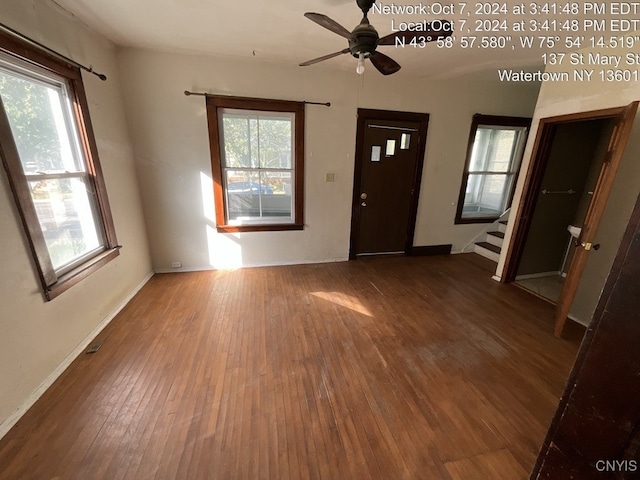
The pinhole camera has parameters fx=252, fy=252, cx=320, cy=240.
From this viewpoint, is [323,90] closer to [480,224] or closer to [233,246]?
[233,246]

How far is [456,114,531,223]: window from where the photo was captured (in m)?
3.96

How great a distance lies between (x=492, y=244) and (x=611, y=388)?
4409mm

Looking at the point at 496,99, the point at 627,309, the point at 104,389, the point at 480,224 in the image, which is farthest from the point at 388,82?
the point at 104,389

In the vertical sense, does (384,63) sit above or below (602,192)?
above

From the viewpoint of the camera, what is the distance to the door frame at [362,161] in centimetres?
349

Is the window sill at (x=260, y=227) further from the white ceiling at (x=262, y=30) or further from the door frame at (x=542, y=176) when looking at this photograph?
the door frame at (x=542, y=176)

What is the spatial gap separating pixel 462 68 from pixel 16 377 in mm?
4848

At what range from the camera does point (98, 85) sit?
2.38m

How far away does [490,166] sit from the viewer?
13.7 feet

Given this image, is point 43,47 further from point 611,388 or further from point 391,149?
point 391,149

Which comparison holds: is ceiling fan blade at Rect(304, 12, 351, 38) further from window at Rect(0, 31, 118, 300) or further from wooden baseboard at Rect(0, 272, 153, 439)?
wooden baseboard at Rect(0, 272, 153, 439)

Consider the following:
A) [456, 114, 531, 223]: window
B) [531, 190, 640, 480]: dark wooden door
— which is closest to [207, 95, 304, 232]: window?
[456, 114, 531, 223]: window

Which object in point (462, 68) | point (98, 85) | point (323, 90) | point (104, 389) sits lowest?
point (104, 389)

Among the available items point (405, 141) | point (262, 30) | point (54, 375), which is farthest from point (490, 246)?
point (54, 375)
